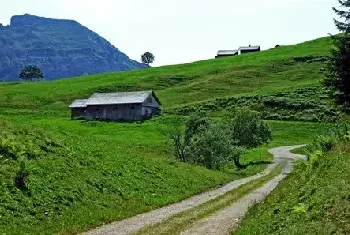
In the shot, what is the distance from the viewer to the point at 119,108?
424 ft

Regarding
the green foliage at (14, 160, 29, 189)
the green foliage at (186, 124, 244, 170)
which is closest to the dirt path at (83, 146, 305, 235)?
the green foliage at (14, 160, 29, 189)

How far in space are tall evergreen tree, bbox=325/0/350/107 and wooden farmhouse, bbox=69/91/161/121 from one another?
259 ft

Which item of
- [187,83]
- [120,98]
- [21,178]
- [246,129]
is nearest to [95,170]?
[21,178]

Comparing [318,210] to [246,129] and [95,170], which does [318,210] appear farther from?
[246,129]

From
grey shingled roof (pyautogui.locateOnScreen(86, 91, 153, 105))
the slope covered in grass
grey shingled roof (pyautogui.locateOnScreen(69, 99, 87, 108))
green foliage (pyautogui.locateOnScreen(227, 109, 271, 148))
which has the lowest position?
green foliage (pyautogui.locateOnScreen(227, 109, 271, 148))

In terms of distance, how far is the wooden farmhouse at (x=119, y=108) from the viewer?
127188 millimetres

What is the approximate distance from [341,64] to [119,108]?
3387 inches

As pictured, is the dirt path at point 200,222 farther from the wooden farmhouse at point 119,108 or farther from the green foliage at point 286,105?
the wooden farmhouse at point 119,108

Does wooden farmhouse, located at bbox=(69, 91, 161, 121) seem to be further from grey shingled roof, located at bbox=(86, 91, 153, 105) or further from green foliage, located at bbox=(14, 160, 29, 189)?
green foliage, located at bbox=(14, 160, 29, 189)

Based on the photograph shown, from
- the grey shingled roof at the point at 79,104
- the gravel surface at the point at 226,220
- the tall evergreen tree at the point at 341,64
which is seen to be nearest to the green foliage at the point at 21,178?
the gravel surface at the point at 226,220

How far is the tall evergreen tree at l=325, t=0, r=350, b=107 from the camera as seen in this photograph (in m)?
47.9

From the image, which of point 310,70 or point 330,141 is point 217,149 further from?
point 310,70

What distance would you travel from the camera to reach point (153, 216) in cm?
3106

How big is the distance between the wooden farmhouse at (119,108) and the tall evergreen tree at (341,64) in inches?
3108
